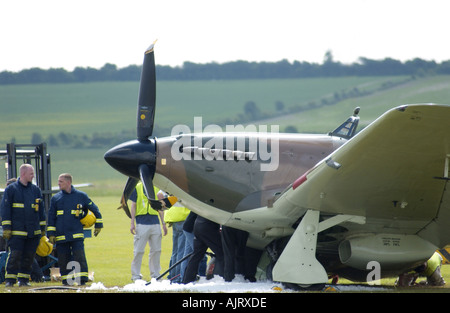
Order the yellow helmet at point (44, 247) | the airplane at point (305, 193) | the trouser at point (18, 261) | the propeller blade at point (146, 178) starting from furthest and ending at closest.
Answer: the yellow helmet at point (44, 247)
the trouser at point (18, 261)
the propeller blade at point (146, 178)
the airplane at point (305, 193)

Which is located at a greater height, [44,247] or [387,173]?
[387,173]

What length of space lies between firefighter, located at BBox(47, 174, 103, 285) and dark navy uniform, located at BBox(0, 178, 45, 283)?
276 mm

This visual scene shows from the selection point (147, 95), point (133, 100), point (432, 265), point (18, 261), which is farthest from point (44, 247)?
point (133, 100)

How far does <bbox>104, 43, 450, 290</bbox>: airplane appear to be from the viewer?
9.25 meters

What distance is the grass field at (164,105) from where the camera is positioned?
205 feet

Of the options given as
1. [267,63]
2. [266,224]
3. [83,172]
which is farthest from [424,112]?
[267,63]

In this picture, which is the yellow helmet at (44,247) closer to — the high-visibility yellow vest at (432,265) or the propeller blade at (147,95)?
the propeller blade at (147,95)

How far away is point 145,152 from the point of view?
34.1ft

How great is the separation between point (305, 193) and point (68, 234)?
14.0ft

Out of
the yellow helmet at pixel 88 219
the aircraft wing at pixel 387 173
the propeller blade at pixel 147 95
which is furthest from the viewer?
the yellow helmet at pixel 88 219

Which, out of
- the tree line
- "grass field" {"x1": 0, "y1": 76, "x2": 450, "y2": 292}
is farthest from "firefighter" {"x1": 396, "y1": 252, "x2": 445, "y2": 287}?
the tree line

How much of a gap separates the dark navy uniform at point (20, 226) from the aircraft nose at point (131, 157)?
206 centimetres

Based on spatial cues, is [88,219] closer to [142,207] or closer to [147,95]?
[142,207]

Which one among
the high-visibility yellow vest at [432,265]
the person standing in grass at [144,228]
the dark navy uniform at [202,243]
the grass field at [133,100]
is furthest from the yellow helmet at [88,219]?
the grass field at [133,100]
